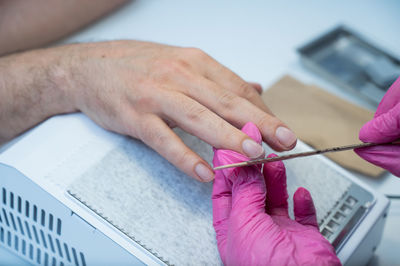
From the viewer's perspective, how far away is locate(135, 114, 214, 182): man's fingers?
0.69 metres

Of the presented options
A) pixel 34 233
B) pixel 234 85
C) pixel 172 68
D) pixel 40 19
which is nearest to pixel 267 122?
pixel 234 85

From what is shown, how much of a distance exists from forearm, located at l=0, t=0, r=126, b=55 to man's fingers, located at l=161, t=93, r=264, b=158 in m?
0.60

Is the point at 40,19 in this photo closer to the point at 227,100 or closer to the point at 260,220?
the point at 227,100

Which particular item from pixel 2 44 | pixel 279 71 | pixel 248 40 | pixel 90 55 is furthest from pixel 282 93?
pixel 2 44

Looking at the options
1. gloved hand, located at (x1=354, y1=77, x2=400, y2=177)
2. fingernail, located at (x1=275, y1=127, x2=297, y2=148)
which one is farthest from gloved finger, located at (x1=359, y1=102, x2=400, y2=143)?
fingernail, located at (x1=275, y1=127, x2=297, y2=148)

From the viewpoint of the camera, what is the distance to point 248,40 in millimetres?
1300

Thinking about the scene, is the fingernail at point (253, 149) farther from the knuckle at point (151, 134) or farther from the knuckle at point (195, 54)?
the knuckle at point (195, 54)

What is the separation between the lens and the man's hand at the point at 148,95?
706 millimetres

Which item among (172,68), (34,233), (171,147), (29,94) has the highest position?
(172,68)

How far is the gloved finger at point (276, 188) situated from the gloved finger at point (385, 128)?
0.17 m

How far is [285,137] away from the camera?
0.68m

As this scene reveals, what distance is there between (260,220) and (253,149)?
0.12 metres

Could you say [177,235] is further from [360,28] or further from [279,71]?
[360,28]

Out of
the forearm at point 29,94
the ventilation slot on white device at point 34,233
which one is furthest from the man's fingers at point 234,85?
the ventilation slot on white device at point 34,233
